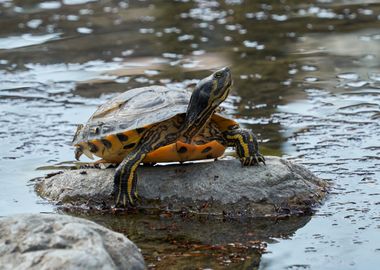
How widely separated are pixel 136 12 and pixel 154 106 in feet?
24.7

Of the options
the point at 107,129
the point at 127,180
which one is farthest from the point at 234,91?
the point at 127,180

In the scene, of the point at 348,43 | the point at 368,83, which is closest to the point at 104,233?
the point at 368,83

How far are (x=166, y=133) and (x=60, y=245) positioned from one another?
178cm

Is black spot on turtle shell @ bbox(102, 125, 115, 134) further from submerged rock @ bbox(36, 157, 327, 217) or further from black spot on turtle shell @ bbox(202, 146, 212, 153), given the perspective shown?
black spot on turtle shell @ bbox(202, 146, 212, 153)

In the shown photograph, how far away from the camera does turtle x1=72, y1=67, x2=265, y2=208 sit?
545 cm

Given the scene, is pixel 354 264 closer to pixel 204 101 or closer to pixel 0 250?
pixel 204 101

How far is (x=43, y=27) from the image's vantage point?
481 inches

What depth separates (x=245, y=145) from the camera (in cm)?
555

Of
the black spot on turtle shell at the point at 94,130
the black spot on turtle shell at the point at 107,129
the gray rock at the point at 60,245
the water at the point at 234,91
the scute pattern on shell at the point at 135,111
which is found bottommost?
the water at the point at 234,91

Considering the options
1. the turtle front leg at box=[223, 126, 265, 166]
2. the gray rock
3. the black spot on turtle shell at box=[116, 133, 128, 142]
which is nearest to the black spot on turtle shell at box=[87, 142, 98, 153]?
the black spot on turtle shell at box=[116, 133, 128, 142]

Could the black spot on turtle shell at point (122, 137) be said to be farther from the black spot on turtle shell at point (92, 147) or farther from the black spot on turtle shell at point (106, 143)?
the black spot on turtle shell at point (92, 147)

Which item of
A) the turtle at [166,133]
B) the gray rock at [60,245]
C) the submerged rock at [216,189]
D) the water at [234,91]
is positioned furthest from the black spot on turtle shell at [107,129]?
the gray rock at [60,245]

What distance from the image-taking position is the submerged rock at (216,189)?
213 inches

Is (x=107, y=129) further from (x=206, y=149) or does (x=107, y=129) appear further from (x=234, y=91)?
(x=234, y=91)
